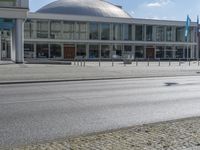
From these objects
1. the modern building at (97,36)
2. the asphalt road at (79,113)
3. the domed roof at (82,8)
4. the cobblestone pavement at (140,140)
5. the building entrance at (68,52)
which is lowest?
the asphalt road at (79,113)

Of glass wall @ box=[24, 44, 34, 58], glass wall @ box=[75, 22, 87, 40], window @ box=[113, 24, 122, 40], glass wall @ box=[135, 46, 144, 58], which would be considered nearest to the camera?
glass wall @ box=[24, 44, 34, 58]

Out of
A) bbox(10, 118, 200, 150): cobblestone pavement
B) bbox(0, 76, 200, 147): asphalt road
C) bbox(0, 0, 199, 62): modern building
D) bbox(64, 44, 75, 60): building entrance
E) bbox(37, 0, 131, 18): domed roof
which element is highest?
bbox(37, 0, 131, 18): domed roof

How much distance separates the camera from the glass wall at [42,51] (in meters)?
72.8

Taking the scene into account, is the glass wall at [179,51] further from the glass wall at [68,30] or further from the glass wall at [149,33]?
the glass wall at [68,30]

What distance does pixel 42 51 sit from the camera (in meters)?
72.9

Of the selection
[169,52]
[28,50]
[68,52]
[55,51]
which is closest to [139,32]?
[169,52]

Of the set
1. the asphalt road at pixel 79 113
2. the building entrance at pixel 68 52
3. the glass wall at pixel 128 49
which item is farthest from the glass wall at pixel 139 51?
the asphalt road at pixel 79 113

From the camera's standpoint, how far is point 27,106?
12812 mm

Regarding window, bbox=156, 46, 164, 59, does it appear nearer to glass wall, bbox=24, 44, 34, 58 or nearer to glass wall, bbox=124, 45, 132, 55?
glass wall, bbox=124, 45, 132, 55

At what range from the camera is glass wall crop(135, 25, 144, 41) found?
268 ft

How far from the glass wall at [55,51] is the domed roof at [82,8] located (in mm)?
14020

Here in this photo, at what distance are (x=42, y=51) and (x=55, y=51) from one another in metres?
2.39

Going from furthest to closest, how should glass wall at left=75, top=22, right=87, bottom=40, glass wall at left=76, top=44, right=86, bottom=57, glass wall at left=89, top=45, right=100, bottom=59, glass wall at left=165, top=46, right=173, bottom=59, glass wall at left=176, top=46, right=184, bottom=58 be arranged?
glass wall at left=176, top=46, right=184, bottom=58 < glass wall at left=165, top=46, right=173, bottom=59 < glass wall at left=89, top=45, right=100, bottom=59 < glass wall at left=75, top=22, right=87, bottom=40 < glass wall at left=76, top=44, right=86, bottom=57

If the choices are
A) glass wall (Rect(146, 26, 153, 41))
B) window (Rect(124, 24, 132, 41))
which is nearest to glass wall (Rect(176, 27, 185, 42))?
glass wall (Rect(146, 26, 153, 41))
